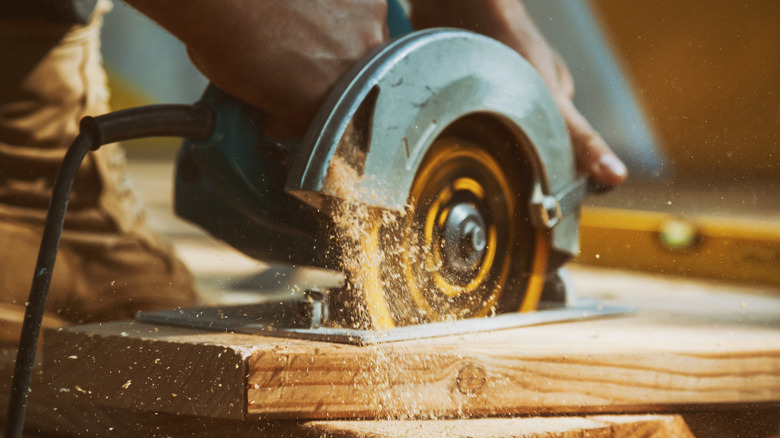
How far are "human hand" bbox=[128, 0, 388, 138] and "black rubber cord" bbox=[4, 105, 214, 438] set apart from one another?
44 mm

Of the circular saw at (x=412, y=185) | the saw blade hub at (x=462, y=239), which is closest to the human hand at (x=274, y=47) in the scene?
the circular saw at (x=412, y=185)

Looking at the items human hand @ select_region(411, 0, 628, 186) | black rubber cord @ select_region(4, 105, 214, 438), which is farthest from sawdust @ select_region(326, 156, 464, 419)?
human hand @ select_region(411, 0, 628, 186)

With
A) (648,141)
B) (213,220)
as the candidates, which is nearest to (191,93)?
(213,220)

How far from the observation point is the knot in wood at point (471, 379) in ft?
2.14

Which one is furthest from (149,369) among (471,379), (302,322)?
(471,379)

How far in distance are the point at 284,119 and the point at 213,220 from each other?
144 millimetres

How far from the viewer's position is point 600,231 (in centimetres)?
144

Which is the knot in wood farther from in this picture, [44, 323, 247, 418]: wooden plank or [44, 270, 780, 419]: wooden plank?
[44, 323, 247, 418]: wooden plank

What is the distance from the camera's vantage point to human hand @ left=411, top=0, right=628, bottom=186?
2.84 feet

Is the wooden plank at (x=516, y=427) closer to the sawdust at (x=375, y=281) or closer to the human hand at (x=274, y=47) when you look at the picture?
the sawdust at (x=375, y=281)

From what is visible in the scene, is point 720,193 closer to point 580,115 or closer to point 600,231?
point 600,231

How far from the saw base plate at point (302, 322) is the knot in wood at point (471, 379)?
0.05 metres

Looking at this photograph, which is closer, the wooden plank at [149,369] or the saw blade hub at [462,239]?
the wooden plank at [149,369]

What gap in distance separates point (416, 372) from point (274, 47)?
28 cm
